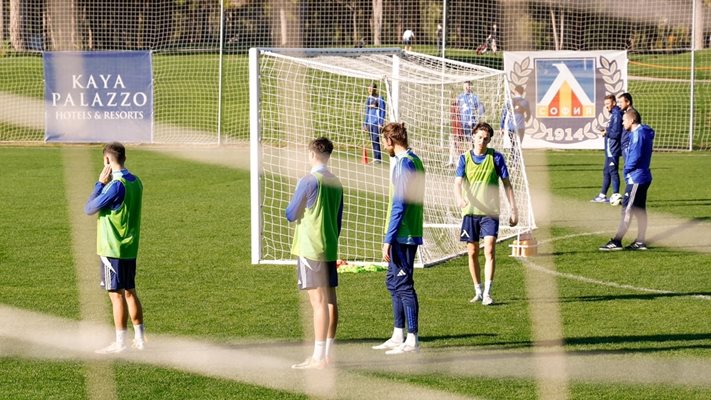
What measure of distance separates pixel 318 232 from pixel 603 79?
2182cm

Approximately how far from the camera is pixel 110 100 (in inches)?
1137

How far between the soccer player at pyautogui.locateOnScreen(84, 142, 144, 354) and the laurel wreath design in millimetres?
20787

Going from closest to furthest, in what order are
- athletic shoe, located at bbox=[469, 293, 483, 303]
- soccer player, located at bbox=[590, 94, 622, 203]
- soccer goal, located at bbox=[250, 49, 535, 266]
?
athletic shoe, located at bbox=[469, 293, 483, 303]
soccer goal, located at bbox=[250, 49, 535, 266]
soccer player, located at bbox=[590, 94, 622, 203]

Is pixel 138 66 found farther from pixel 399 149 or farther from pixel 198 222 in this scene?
pixel 399 149

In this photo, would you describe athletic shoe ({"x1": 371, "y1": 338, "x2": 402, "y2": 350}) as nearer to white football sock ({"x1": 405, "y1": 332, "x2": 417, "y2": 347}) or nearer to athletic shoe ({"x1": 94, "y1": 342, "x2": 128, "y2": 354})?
white football sock ({"x1": 405, "y1": 332, "x2": 417, "y2": 347})

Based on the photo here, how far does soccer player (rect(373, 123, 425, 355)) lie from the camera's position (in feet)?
29.0

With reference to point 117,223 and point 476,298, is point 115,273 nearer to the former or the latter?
point 117,223

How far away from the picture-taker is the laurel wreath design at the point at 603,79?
2872cm

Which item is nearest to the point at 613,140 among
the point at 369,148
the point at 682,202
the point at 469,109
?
the point at 682,202

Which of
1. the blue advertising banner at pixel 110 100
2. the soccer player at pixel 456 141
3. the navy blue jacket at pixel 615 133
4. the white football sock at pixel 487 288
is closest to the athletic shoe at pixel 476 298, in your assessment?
the white football sock at pixel 487 288

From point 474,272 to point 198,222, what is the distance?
7596mm

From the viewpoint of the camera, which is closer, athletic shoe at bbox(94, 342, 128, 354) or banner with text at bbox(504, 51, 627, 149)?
athletic shoe at bbox(94, 342, 128, 354)

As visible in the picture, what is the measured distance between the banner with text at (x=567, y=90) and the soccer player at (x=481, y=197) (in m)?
17.5

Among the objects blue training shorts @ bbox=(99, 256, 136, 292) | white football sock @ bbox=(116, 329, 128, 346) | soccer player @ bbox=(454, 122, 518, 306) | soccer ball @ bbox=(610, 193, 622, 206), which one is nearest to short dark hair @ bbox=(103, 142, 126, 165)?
blue training shorts @ bbox=(99, 256, 136, 292)
